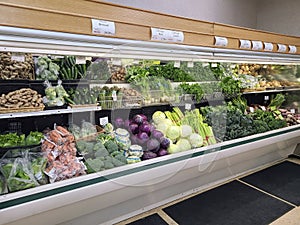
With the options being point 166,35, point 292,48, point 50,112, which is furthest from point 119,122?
point 292,48

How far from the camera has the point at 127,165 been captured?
6.13 feet

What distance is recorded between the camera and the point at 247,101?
3838mm

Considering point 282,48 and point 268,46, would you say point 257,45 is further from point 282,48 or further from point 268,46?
point 282,48

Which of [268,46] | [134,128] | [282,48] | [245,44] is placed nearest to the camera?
[134,128]

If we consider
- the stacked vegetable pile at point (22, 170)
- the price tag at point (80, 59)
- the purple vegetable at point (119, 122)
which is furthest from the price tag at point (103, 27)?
the stacked vegetable pile at point (22, 170)

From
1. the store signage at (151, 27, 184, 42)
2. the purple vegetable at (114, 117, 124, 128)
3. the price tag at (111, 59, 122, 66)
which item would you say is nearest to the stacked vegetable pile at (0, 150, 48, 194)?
the purple vegetable at (114, 117, 124, 128)

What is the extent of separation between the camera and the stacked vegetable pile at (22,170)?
1.54 meters

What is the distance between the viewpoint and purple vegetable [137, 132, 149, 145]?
2.13 metres

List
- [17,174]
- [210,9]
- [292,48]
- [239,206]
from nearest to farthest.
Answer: [17,174] < [239,206] < [292,48] < [210,9]

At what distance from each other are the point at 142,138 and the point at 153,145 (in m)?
0.11

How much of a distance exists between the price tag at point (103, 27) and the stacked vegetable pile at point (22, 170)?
0.95m

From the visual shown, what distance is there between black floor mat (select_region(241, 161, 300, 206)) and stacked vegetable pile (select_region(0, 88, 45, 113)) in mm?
2584

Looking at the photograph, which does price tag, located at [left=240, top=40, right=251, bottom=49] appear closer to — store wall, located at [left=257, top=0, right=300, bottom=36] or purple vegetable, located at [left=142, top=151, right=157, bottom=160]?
purple vegetable, located at [left=142, top=151, right=157, bottom=160]

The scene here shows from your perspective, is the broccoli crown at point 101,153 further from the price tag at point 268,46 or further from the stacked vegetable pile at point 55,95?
the price tag at point 268,46
